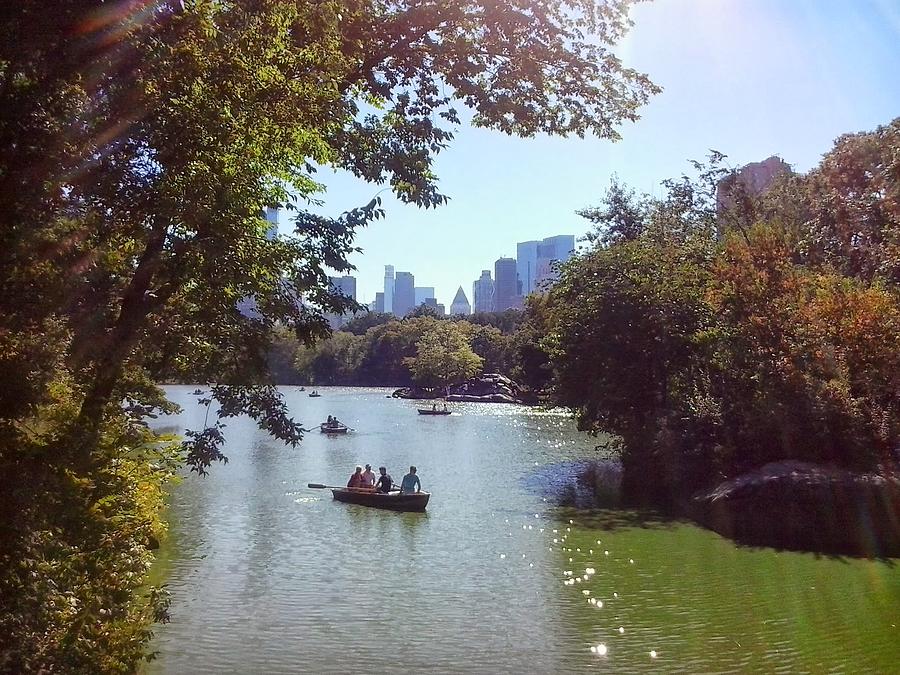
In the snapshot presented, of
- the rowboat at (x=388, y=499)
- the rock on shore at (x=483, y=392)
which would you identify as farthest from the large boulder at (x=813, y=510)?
the rock on shore at (x=483, y=392)

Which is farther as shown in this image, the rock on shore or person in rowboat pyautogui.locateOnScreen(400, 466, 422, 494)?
the rock on shore

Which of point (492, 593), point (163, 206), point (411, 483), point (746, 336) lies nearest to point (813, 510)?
point (746, 336)

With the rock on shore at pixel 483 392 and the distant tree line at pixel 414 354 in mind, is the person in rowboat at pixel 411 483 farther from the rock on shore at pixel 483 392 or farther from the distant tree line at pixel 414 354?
the distant tree line at pixel 414 354

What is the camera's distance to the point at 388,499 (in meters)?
21.8

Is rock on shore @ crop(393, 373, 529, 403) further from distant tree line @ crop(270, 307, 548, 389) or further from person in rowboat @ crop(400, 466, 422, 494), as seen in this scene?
person in rowboat @ crop(400, 466, 422, 494)

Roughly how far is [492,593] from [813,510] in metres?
Answer: 9.03

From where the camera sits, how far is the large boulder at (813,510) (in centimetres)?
1769

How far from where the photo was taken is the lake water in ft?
35.5

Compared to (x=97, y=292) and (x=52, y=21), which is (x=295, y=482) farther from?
(x=52, y=21)

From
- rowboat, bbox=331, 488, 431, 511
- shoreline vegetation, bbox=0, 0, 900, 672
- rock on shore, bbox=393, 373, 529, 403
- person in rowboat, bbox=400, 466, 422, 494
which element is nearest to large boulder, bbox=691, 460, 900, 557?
rowboat, bbox=331, 488, 431, 511

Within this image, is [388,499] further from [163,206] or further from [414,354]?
[414,354]

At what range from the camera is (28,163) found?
229 inches

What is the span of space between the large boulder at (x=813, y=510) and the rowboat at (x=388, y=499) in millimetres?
7660

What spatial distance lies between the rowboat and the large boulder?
766 centimetres
